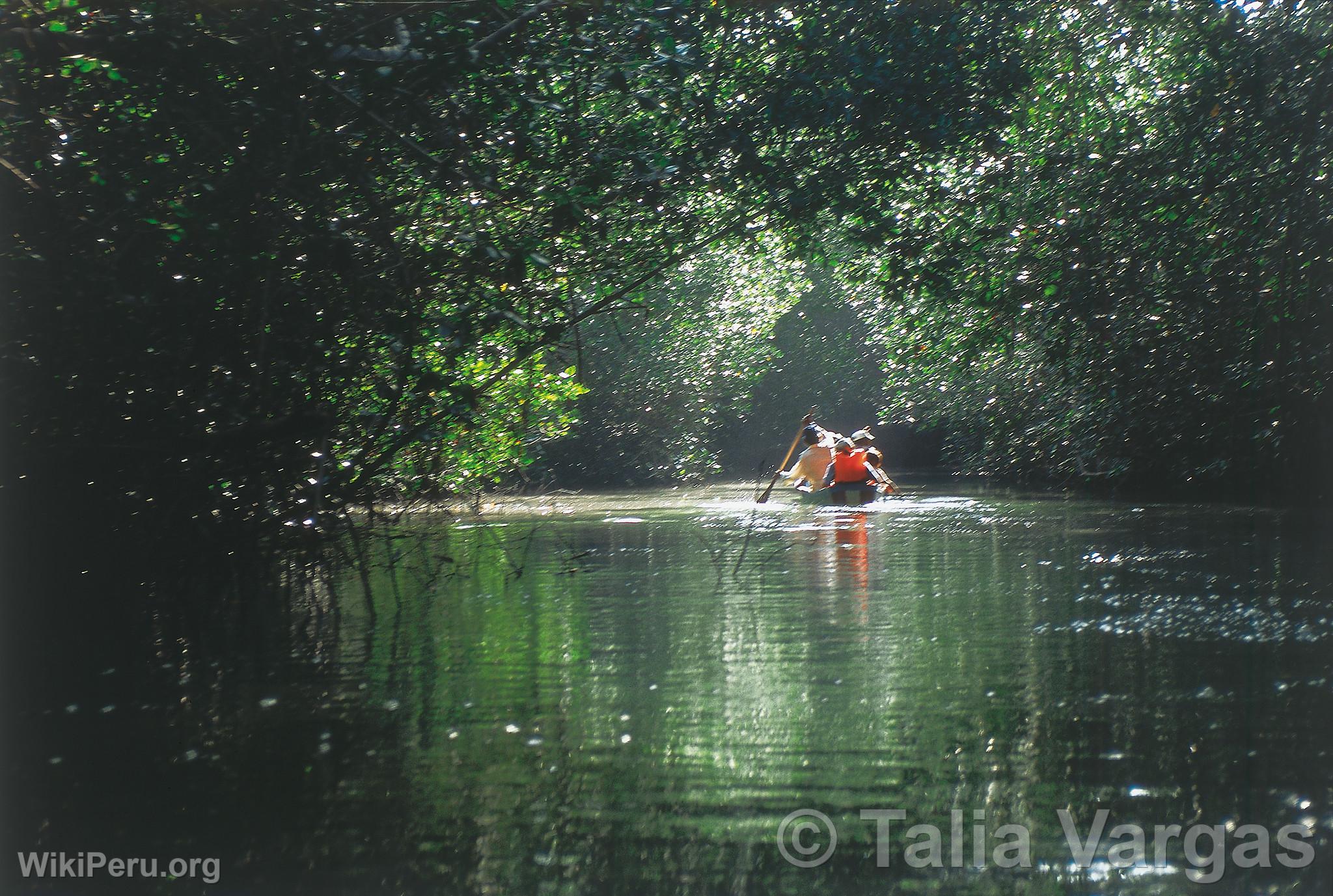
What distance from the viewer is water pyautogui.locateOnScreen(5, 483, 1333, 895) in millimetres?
3879

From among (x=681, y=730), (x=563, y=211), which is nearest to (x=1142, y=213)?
(x=563, y=211)

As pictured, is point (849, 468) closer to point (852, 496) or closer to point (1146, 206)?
point (852, 496)

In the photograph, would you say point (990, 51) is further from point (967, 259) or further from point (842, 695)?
point (842, 695)

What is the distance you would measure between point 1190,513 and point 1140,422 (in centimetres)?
296

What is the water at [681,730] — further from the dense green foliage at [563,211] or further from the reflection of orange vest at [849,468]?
the reflection of orange vest at [849,468]

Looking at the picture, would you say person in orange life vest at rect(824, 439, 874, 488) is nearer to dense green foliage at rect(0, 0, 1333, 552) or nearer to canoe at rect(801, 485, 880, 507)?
canoe at rect(801, 485, 880, 507)

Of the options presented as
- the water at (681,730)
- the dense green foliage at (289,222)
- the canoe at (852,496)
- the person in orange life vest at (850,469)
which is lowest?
the water at (681,730)

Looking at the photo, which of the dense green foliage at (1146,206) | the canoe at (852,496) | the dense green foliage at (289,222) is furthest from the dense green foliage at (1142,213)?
the canoe at (852,496)

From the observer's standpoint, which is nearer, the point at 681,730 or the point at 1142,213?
the point at 681,730

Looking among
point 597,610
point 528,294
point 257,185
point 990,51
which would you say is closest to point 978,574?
point 597,610

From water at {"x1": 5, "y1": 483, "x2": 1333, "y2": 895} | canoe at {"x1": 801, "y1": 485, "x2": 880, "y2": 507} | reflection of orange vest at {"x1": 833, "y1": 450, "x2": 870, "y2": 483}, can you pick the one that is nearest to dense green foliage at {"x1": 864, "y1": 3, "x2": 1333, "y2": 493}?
water at {"x1": 5, "y1": 483, "x2": 1333, "y2": 895}

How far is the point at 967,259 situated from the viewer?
39.6 feet

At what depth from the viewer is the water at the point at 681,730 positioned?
388 cm

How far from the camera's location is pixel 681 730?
17.2 ft
